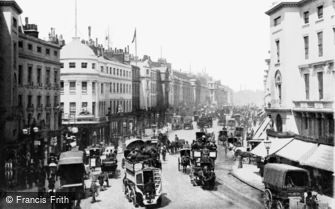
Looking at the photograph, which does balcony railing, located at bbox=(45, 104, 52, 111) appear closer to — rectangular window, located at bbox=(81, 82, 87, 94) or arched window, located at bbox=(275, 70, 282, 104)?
rectangular window, located at bbox=(81, 82, 87, 94)

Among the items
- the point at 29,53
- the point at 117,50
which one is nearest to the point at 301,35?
the point at 29,53

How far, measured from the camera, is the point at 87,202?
930 inches

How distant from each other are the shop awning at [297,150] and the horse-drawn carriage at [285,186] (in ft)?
22.1

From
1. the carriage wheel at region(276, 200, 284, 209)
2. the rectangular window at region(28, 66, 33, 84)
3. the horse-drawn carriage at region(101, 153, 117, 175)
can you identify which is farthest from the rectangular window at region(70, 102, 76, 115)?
the carriage wheel at region(276, 200, 284, 209)

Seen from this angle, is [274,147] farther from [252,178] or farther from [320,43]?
[320,43]

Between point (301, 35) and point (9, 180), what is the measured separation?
2721 cm

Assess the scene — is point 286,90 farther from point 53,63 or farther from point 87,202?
point 53,63

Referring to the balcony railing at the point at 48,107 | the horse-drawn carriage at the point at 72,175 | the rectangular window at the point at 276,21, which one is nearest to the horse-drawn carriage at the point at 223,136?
the rectangular window at the point at 276,21

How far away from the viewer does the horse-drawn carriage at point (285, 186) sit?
19319mm

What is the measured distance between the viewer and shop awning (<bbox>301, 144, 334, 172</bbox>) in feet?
78.7

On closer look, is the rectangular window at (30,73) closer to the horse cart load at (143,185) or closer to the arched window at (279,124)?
the horse cart load at (143,185)

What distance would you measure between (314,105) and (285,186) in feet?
43.5

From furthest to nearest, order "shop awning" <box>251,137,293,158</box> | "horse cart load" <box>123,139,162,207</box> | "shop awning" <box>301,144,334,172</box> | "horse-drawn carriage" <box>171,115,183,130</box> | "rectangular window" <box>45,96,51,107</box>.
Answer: "horse-drawn carriage" <box>171,115,183,130</box> < "rectangular window" <box>45,96,51,107</box> < "shop awning" <box>251,137,293,158</box> < "shop awning" <box>301,144,334,172</box> < "horse cart load" <box>123,139,162,207</box>

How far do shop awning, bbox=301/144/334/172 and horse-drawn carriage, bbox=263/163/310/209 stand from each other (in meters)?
4.33
